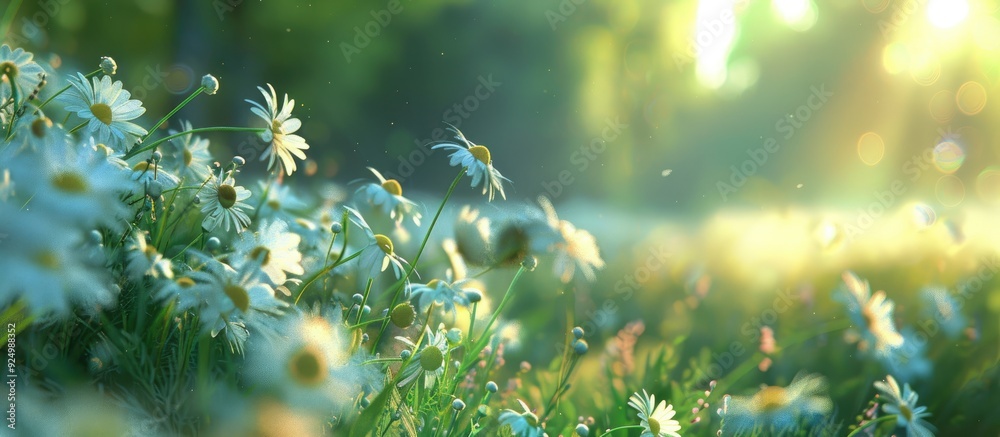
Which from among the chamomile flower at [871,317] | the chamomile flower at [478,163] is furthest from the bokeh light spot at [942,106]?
the chamomile flower at [478,163]

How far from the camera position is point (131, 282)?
1092 millimetres

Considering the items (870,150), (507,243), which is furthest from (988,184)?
(507,243)

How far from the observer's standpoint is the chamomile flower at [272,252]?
1.02m

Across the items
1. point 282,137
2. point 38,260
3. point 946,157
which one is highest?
point 946,157

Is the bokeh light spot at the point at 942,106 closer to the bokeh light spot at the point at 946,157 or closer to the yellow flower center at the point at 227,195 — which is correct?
the bokeh light spot at the point at 946,157

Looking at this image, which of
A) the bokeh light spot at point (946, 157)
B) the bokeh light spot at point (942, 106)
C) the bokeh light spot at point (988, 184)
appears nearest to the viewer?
the bokeh light spot at point (946, 157)

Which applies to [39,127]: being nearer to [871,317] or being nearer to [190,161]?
[190,161]

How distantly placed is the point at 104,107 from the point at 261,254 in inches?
15.2

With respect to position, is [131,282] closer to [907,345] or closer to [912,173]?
[907,345]

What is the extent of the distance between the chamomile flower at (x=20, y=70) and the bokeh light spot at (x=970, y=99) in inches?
290

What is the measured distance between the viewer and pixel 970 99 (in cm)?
679

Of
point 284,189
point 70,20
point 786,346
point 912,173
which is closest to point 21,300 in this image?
point 284,189

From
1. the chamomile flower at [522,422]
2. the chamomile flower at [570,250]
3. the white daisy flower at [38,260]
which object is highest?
the chamomile flower at [570,250]

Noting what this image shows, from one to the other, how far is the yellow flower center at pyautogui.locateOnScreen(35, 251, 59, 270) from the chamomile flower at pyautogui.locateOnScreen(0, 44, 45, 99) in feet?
1.03
